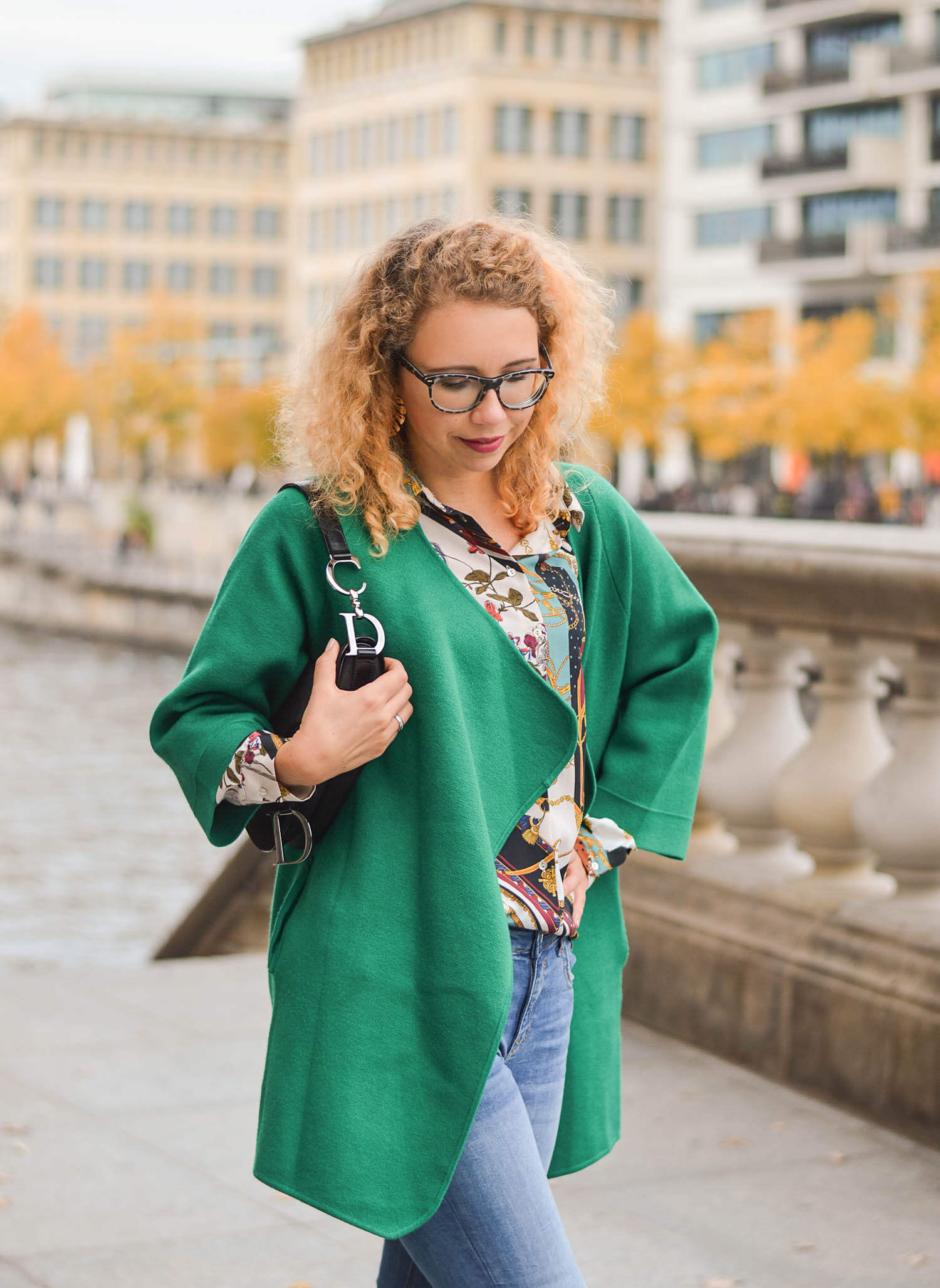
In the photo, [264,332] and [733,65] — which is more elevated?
[733,65]

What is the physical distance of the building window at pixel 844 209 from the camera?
56.9 meters

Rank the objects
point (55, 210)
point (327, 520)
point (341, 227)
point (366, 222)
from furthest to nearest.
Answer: point (55, 210) < point (341, 227) < point (366, 222) < point (327, 520)

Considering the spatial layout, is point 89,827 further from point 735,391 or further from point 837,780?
point 735,391

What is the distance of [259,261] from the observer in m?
116

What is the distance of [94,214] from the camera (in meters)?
115

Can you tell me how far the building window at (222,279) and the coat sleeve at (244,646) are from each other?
380 ft

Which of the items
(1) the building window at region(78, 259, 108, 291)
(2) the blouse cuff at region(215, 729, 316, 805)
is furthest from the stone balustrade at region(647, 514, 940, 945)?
(1) the building window at region(78, 259, 108, 291)

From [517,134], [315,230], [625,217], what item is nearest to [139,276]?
[315,230]

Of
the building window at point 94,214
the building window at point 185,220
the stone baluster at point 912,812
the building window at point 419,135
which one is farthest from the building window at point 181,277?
the stone baluster at point 912,812

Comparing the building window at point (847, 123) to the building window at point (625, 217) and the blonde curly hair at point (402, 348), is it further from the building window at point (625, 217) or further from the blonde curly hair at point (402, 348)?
the blonde curly hair at point (402, 348)

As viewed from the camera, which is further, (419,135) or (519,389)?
(419,135)

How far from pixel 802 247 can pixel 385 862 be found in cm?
5783

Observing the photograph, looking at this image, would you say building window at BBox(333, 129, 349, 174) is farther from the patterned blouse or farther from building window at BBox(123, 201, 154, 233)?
the patterned blouse

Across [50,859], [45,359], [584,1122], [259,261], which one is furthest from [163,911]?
[259,261]
